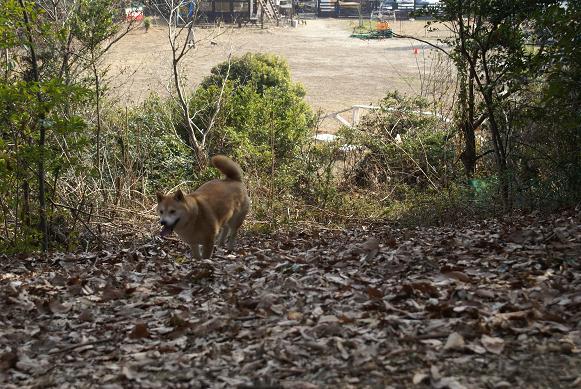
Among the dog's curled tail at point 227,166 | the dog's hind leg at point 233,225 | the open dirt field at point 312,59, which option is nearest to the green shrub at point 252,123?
the dog's curled tail at point 227,166

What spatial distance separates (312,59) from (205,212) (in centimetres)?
3103

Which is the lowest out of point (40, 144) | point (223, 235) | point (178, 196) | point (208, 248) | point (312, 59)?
point (223, 235)

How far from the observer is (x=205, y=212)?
845cm

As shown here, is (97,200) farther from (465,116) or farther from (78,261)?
(465,116)

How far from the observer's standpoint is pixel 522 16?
33.2ft

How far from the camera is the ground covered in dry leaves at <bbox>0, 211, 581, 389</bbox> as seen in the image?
4.26 m

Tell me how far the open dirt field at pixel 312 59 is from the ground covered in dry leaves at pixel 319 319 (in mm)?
14567

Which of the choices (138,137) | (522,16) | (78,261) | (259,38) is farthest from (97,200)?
(259,38)

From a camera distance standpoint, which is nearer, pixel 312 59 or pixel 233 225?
pixel 233 225

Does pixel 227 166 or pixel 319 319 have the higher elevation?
pixel 227 166

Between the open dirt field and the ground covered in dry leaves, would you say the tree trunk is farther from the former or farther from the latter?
the open dirt field

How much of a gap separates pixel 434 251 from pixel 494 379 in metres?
3.37

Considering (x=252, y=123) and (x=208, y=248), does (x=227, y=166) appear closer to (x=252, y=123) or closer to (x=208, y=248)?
(x=208, y=248)

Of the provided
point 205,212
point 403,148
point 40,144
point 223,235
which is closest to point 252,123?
point 403,148
